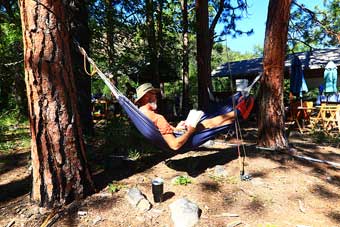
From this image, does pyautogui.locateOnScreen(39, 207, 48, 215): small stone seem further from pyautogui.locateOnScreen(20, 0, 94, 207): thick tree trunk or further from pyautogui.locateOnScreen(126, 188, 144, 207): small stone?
pyautogui.locateOnScreen(126, 188, 144, 207): small stone

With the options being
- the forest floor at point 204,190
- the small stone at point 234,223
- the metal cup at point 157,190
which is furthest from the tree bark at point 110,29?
the small stone at point 234,223

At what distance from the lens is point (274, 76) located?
12.5ft

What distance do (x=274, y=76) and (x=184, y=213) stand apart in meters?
2.33

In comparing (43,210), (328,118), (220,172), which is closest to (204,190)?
(220,172)

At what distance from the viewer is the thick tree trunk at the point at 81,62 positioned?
15.9 feet

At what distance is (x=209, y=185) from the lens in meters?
2.95

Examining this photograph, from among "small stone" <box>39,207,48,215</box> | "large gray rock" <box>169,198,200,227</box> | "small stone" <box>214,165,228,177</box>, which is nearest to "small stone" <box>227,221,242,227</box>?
"large gray rock" <box>169,198,200,227</box>

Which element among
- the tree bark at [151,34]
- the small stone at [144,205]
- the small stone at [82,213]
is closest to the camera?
the small stone at [82,213]

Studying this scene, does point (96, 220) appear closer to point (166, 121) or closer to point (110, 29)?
point (166, 121)

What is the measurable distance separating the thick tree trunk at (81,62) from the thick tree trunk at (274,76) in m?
2.88

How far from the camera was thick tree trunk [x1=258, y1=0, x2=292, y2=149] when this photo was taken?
3.75 meters

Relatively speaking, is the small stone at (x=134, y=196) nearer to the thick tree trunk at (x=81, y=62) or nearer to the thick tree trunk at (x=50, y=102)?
the thick tree trunk at (x=50, y=102)

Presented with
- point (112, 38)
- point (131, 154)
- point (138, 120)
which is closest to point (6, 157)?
point (131, 154)

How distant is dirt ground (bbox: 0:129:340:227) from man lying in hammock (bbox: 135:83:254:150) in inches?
18.9
